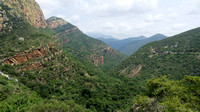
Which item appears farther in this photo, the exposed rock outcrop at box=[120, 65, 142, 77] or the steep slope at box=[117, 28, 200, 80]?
the exposed rock outcrop at box=[120, 65, 142, 77]

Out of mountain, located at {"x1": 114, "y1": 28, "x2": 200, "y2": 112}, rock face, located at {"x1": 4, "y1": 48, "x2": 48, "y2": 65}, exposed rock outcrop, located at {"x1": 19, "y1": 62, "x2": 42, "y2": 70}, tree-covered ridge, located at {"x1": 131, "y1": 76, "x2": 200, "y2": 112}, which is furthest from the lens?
exposed rock outcrop, located at {"x1": 19, "y1": 62, "x2": 42, "y2": 70}

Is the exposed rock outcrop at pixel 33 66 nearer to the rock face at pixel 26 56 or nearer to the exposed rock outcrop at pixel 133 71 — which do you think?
the rock face at pixel 26 56

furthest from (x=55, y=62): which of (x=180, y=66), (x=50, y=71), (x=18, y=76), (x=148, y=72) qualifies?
(x=180, y=66)

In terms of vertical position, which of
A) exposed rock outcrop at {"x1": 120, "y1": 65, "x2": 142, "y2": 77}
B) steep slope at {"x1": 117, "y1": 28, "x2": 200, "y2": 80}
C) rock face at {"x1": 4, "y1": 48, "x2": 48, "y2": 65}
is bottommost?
exposed rock outcrop at {"x1": 120, "y1": 65, "x2": 142, "y2": 77}

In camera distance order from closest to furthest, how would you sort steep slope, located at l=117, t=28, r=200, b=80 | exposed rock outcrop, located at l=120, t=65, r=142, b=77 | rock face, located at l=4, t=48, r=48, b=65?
rock face, located at l=4, t=48, r=48, b=65 < steep slope, located at l=117, t=28, r=200, b=80 < exposed rock outcrop, located at l=120, t=65, r=142, b=77

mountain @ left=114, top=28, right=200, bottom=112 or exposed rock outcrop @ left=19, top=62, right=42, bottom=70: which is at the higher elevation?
exposed rock outcrop @ left=19, top=62, right=42, bottom=70

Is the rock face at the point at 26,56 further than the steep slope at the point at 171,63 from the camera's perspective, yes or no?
No

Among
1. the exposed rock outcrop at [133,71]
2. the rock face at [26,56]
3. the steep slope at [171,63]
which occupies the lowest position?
the exposed rock outcrop at [133,71]

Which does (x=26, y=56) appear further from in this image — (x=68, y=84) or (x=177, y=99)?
(x=177, y=99)

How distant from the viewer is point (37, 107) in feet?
45.3

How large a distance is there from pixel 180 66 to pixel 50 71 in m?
59.8

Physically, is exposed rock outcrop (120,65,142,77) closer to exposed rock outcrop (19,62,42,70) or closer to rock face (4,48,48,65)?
rock face (4,48,48,65)

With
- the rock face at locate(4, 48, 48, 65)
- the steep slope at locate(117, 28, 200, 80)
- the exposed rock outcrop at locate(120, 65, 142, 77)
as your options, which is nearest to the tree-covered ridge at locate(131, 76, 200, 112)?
the steep slope at locate(117, 28, 200, 80)

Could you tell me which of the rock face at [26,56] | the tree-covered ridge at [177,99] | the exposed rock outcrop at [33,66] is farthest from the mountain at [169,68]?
the rock face at [26,56]
